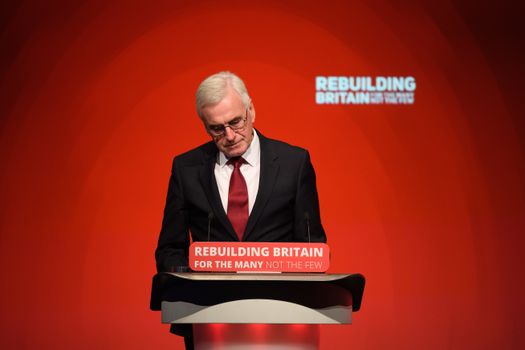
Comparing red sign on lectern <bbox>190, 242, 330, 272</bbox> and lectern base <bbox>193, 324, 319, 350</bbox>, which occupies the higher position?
red sign on lectern <bbox>190, 242, 330, 272</bbox>

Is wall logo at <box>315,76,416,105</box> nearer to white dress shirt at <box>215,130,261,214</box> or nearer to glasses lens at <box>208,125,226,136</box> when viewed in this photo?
white dress shirt at <box>215,130,261,214</box>

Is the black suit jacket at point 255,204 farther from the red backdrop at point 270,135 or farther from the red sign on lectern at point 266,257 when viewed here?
the red backdrop at point 270,135

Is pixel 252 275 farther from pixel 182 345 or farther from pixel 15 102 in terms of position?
pixel 15 102

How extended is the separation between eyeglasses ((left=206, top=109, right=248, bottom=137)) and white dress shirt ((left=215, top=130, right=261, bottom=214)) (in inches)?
4.4

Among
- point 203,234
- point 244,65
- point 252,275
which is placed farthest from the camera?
point 244,65

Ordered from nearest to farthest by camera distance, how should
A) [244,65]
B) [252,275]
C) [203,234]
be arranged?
[252,275] → [203,234] → [244,65]

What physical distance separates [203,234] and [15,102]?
2267 millimetres

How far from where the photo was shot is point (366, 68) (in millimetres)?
4367

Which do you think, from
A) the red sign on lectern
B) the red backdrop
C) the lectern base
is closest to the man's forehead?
the red sign on lectern

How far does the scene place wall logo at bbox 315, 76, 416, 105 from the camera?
4.36m

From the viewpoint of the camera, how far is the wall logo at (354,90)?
436 centimetres

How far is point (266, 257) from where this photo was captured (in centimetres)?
202

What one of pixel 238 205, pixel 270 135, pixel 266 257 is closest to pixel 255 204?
pixel 238 205

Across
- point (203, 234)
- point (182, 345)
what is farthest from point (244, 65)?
point (203, 234)
